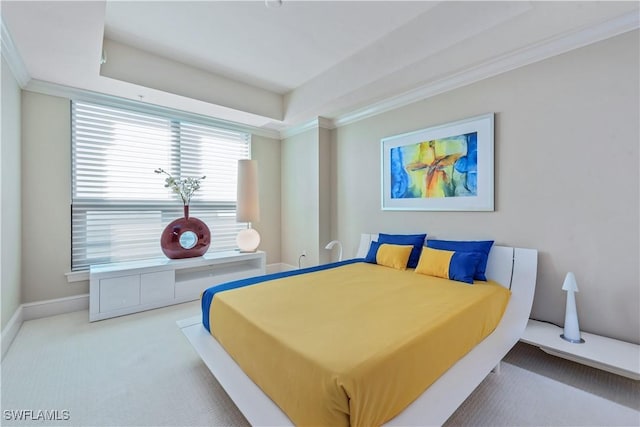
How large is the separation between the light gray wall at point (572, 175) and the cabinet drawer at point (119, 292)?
3.56 m

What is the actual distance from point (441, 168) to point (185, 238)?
3274 millimetres

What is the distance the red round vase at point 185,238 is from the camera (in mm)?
3531

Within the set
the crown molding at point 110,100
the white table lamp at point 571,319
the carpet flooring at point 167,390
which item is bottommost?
the carpet flooring at point 167,390

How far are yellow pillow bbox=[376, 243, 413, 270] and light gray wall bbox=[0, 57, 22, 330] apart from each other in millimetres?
3387

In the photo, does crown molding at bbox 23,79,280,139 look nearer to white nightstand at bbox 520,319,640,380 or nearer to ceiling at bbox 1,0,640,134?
ceiling at bbox 1,0,640,134

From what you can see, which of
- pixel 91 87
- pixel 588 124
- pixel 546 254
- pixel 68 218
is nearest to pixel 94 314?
pixel 68 218

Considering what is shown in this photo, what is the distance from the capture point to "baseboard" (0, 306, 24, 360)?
223 centimetres

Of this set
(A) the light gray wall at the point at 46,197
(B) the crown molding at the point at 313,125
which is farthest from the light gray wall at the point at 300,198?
(A) the light gray wall at the point at 46,197

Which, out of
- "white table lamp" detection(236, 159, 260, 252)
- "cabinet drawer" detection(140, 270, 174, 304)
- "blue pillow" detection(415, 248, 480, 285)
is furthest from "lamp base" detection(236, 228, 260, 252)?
"blue pillow" detection(415, 248, 480, 285)

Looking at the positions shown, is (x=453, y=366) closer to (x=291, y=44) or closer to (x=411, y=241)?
(x=411, y=241)

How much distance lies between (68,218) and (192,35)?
8.08 ft

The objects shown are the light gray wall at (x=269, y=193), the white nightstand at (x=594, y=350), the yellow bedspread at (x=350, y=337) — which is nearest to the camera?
the yellow bedspread at (x=350, y=337)

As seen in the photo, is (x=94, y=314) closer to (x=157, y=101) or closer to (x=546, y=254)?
(x=157, y=101)

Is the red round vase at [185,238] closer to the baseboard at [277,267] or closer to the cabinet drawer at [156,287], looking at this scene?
the cabinet drawer at [156,287]
